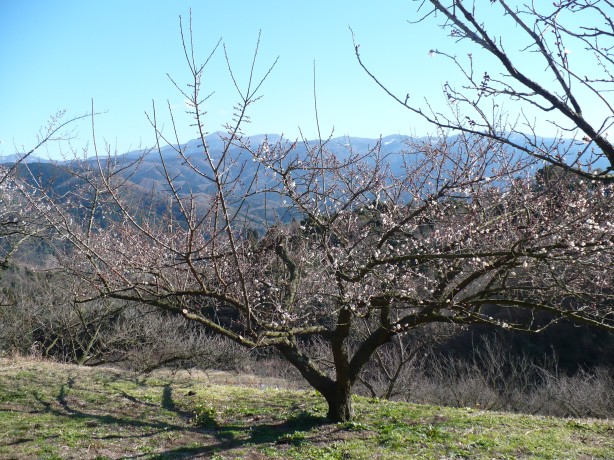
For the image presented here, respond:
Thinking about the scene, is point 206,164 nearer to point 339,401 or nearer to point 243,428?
point 243,428

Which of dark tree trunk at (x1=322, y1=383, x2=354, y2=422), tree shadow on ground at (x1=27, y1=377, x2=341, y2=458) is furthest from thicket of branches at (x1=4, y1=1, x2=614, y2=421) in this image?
tree shadow on ground at (x1=27, y1=377, x2=341, y2=458)

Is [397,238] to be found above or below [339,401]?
above

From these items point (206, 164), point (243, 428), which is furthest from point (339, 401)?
point (206, 164)

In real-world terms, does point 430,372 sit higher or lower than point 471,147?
lower

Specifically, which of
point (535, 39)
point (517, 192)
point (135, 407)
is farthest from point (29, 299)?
point (535, 39)

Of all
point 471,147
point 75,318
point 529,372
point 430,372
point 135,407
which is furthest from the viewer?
point 430,372

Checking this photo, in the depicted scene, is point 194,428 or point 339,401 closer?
point 194,428

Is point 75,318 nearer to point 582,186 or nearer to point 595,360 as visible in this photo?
point 582,186

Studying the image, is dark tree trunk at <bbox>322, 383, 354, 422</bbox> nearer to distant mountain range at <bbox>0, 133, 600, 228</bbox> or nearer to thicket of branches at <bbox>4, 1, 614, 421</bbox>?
thicket of branches at <bbox>4, 1, 614, 421</bbox>

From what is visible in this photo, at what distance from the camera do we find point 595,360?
21.2 metres

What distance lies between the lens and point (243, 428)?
6820 mm

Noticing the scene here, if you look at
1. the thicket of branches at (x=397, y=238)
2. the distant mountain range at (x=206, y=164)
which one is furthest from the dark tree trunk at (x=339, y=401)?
the distant mountain range at (x=206, y=164)

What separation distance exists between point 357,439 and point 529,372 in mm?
15942

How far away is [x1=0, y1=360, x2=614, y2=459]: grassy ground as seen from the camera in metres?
5.79
